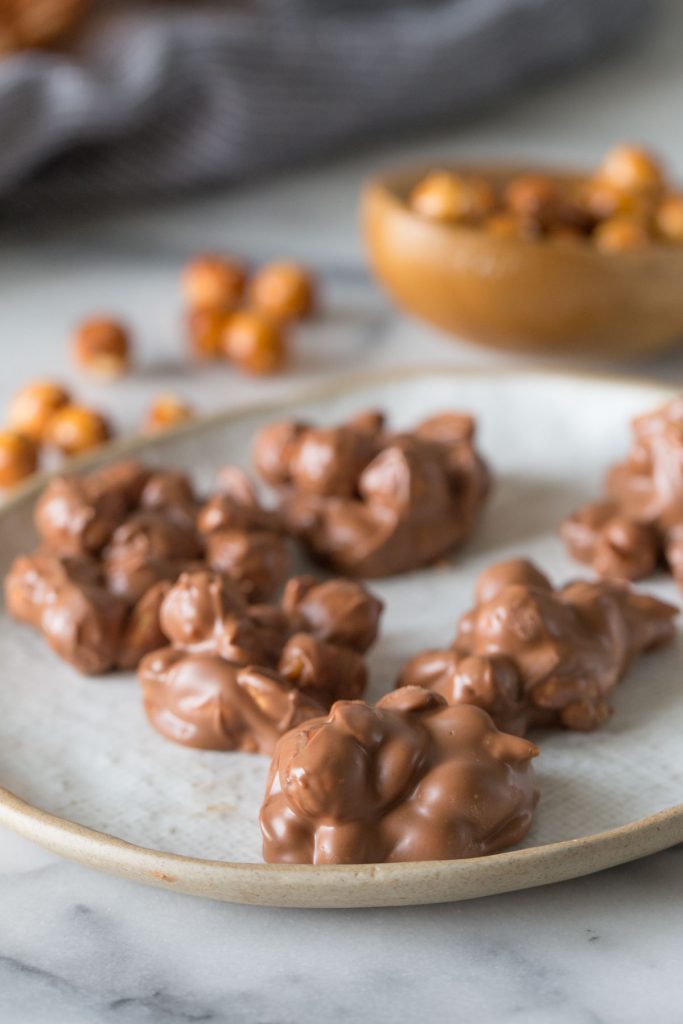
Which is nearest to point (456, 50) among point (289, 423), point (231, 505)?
point (289, 423)

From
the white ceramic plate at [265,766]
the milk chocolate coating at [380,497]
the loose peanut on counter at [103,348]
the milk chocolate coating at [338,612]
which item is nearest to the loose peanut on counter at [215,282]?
the loose peanut on counter at [103,348]

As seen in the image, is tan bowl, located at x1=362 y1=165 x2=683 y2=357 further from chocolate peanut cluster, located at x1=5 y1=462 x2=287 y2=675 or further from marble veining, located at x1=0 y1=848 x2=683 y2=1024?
marble veining, located at x1=0 y1=848 x2=683 y2=1024

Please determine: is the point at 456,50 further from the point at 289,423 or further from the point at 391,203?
the point at 289,423

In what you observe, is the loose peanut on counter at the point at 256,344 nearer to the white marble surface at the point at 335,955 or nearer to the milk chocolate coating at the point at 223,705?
the milk chocolate coating at the point at 223,705

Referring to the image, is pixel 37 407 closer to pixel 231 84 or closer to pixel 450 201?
pixel 450 201

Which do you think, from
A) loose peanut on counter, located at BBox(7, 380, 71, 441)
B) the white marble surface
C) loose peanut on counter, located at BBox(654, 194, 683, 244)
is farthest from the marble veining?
loose peanut on counter, located at BBox(654, 194, 683, 244)
